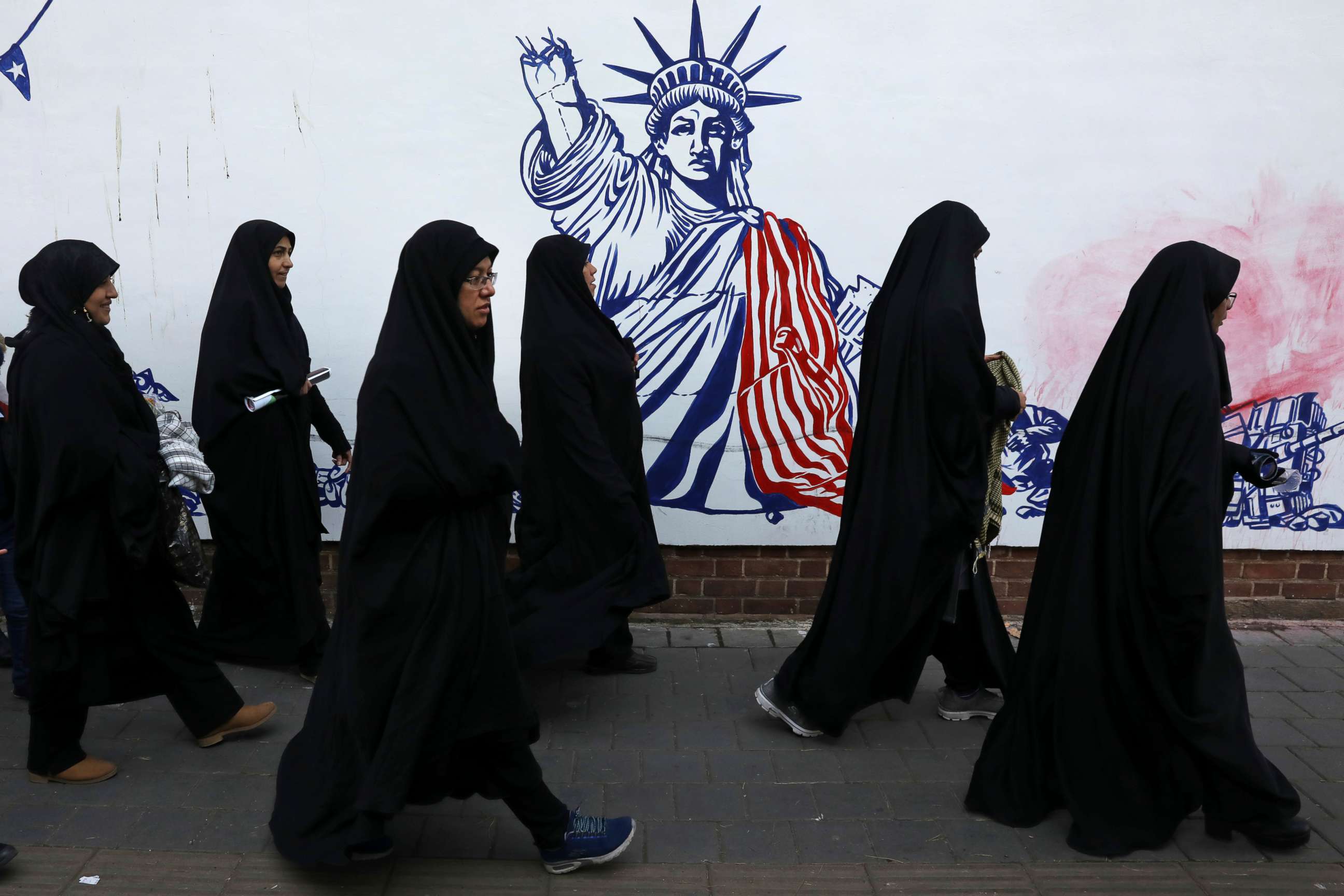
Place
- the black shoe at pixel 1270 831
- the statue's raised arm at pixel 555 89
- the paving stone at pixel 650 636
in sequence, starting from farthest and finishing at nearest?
1. the paving stone at pixel 650 636
2. the statue's raised arm at pixel 555 89
3. the black shoe at pixel 1270 831

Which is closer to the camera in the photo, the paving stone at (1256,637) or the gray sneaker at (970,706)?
the gray sneaker at (970,706)

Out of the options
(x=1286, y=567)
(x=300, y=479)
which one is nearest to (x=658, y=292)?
(x=300, y=479)

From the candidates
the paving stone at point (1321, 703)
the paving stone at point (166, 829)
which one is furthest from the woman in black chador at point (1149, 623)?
the paving stone at point (166, 829)

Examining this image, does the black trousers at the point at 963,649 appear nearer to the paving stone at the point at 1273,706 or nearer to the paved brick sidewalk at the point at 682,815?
the paved brick sidewalk at the point at 682,815

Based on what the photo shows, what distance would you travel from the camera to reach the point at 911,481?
3.97m

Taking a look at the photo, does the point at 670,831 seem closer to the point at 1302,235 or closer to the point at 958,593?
the point at 958,593

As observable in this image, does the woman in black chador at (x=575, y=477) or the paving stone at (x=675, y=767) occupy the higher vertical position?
the woman in black chador at (x=575, y=477)

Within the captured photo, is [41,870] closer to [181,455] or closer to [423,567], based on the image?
[181,455]

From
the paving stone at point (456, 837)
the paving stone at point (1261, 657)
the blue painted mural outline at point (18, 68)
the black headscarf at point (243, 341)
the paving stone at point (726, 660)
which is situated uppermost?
the blue painted mural outline at point (18, 68)

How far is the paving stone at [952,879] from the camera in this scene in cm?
320

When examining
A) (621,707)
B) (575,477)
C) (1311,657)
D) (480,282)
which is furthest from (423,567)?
(1311,657)

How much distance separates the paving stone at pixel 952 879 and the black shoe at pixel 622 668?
1748 mm

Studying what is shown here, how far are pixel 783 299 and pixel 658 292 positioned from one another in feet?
1.97

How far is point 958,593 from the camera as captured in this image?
13.5ft
